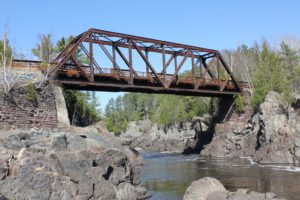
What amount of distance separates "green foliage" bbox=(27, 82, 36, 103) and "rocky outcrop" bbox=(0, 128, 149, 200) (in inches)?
196

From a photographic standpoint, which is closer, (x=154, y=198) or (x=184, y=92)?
(x=154, y=198)

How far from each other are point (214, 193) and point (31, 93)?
17.7 meters

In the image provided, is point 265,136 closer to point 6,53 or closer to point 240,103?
point 240,103

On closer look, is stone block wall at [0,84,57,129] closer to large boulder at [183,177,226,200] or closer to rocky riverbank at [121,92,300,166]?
rocky riverbank at [121,92,300,166]

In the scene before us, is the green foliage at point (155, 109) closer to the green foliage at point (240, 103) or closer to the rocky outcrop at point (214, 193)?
the green foliage at point (240, 103)

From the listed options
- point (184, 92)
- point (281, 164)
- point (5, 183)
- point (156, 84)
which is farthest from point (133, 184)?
point (184, 92)

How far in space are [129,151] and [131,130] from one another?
92918mm

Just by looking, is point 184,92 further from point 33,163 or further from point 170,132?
point 170,132

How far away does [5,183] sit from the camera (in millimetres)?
20750

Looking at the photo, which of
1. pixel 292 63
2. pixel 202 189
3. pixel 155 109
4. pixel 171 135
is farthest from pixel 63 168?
pixel 155 109

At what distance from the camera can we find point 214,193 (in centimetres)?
2316

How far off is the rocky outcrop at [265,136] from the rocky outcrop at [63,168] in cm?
2349

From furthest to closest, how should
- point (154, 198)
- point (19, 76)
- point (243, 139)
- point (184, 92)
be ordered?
1. point (243, 139)
2. point (184, 92)
3. point (19, 76)
4. point (154, 198)

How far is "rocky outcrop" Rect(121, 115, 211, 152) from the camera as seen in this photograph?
7965 cm
